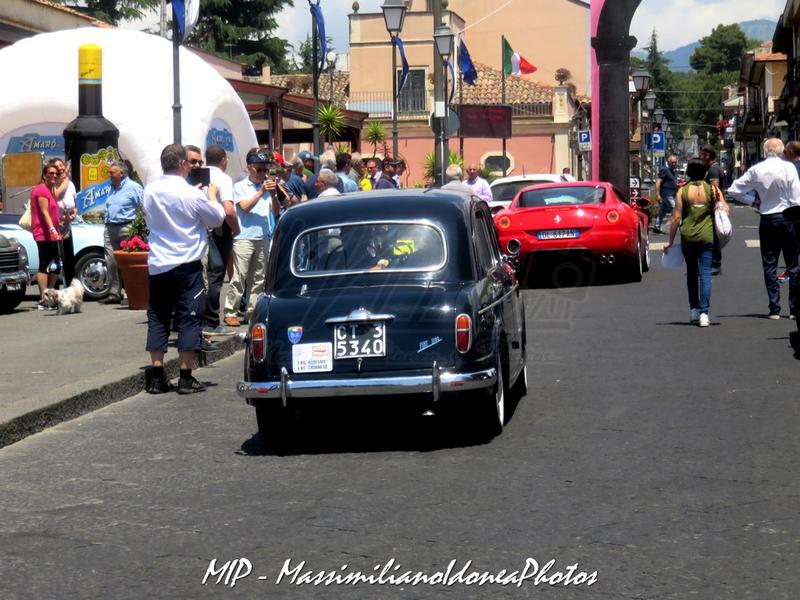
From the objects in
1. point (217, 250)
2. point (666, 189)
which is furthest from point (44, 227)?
point (666, 189)

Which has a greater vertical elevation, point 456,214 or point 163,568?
point 456,214

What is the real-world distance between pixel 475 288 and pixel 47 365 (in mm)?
4845

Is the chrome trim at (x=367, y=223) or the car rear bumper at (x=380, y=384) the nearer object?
the car rear bumper at (x=380, y=384)

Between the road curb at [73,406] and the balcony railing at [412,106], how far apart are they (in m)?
57.3

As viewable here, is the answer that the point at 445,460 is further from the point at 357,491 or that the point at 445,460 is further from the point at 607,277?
the point at 607,277

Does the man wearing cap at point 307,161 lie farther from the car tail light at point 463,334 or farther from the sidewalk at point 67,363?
the car tail light at point 463,334

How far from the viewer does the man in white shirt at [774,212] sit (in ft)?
49.7

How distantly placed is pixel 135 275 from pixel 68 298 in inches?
55.8

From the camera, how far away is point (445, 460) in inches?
315

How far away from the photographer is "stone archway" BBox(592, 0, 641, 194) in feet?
93.4

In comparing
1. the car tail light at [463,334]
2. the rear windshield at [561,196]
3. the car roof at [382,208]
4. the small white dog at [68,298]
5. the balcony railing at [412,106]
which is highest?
the balcony railing at [412,106]

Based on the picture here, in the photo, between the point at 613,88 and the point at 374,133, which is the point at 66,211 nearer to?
the point at 613,88

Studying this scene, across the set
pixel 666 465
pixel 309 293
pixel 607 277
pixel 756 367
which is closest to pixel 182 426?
pixel 309 293

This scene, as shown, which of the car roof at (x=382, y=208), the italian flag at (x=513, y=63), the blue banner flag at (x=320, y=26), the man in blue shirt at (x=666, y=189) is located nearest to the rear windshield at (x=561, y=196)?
the blue banner flag at (x=320, y=26)
